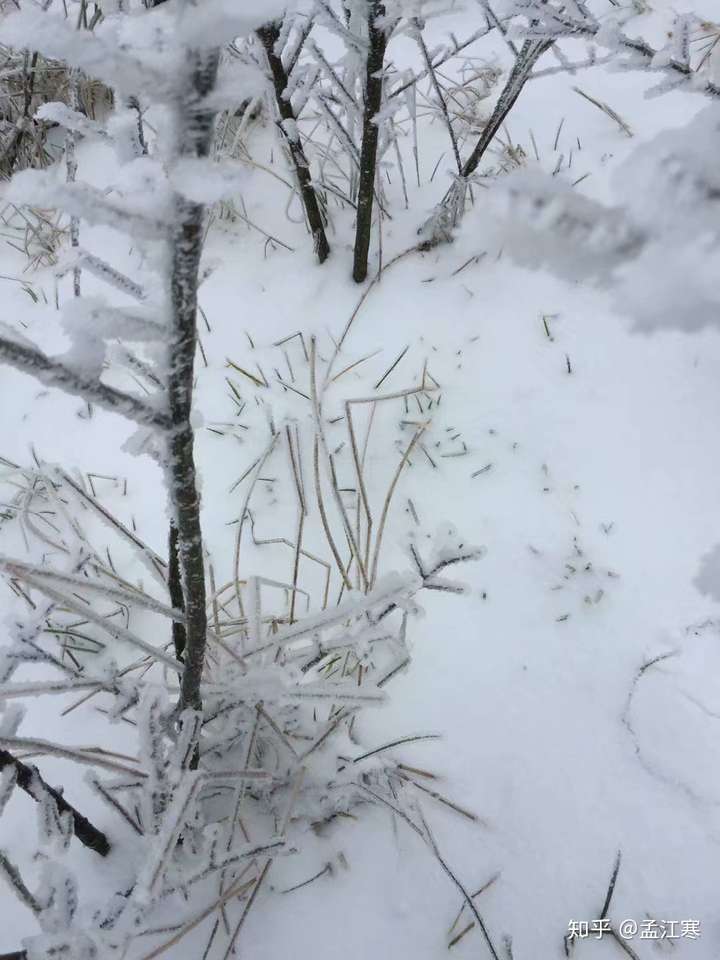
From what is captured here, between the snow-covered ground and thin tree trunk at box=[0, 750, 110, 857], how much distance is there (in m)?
Answer: 0.06

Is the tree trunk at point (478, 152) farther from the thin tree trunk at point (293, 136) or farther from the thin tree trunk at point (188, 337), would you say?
the thin tree trunk at point (188, 337)

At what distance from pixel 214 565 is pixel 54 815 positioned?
1.80 ft

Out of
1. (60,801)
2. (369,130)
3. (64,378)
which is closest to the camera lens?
(64,378)

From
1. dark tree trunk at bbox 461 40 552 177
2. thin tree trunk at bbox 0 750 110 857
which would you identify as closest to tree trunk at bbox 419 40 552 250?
dark tree trunk at bbox 461 40 552 177

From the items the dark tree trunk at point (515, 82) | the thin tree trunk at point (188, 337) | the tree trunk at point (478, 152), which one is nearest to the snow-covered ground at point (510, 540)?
the tree trunk at point (478, 152)

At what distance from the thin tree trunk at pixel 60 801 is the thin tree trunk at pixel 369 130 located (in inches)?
43.5

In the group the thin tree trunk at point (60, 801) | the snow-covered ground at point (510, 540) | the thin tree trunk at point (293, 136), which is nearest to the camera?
the thin tree trunk at point (60, 801)

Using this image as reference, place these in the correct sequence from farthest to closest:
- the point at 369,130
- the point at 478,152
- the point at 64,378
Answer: the point at 478,152 < the point at 369,130 < the point at 64,378

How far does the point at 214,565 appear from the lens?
1255 mm

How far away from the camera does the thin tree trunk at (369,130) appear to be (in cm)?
107

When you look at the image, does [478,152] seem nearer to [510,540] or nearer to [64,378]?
[510,540]

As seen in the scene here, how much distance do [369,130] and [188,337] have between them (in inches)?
39.6

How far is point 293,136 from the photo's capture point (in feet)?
4.03

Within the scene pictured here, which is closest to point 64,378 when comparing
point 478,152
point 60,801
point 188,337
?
point 188,337
